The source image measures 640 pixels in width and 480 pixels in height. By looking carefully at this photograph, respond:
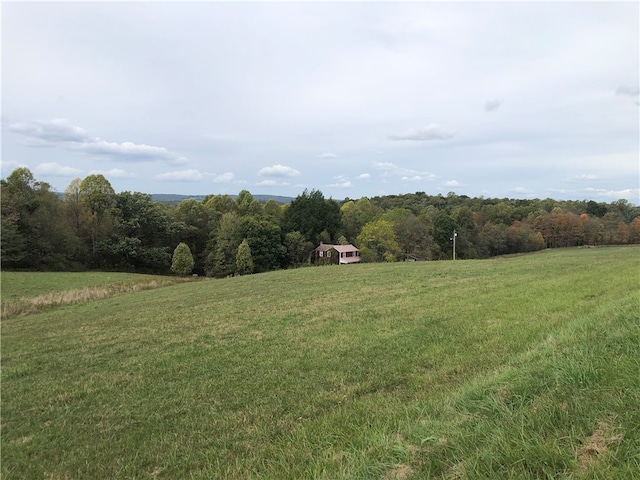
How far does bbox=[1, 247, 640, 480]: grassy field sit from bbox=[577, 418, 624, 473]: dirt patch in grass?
14 mm

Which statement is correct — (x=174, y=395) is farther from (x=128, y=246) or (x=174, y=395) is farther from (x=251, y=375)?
(x=128, y=246)

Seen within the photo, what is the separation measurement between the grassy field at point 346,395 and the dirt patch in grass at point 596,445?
0.01 m

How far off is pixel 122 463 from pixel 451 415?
11.9ft

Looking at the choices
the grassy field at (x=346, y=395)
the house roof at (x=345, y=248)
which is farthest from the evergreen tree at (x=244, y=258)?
the grassy field at (x=346, y=395)

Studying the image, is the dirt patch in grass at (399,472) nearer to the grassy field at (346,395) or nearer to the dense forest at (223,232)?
the grassy field at (346,395)

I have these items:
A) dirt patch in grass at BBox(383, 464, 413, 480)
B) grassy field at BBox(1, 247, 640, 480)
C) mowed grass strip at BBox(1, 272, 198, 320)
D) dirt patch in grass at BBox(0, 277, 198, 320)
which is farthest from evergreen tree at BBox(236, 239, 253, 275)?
dirt patch in grass at BBox(383, 464, 413, 480)

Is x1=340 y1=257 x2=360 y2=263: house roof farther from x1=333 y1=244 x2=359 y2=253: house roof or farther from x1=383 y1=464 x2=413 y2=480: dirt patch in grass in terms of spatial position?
x1=383 y1=464 x2=413 y2=480: dirt patch in grass

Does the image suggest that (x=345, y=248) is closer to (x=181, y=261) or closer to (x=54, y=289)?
(x=181, y=261)

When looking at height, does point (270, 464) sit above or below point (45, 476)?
above

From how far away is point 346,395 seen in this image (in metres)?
5.47

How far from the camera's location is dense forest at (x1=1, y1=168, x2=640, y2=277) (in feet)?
153

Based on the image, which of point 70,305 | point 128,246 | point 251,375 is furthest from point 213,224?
point 251,375

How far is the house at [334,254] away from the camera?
64.2m

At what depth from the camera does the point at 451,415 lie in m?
3.63
